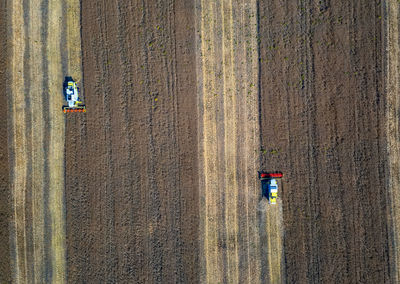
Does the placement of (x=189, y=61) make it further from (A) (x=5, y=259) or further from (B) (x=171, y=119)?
(A) (x=5, y=259)

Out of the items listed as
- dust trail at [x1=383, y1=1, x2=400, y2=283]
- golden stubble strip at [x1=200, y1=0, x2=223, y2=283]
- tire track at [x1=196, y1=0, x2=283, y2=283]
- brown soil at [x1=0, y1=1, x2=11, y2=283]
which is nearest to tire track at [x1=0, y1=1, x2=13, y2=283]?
brown soil at [x1=0, y1=1, x2=11, y2=283]

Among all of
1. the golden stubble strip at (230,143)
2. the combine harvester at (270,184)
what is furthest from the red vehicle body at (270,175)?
the golden stubble strip at (230,143)

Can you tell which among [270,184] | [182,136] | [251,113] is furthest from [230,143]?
[270,184]

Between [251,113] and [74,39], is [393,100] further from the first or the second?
[74,39]

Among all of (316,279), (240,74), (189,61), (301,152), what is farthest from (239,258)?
(189,61)

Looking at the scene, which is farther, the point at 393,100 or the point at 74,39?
the point at 74,39

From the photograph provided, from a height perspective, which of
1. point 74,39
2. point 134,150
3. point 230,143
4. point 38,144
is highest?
point 74,39
